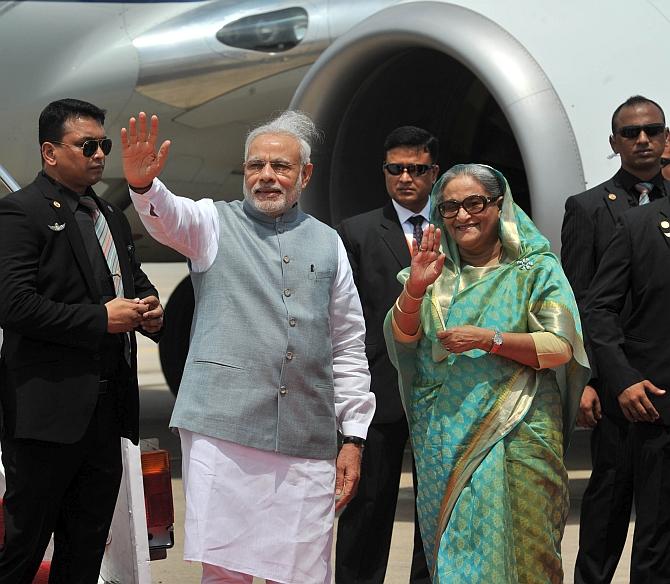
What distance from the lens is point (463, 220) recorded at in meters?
3.33

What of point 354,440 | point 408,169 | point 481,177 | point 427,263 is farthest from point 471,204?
point 408,169

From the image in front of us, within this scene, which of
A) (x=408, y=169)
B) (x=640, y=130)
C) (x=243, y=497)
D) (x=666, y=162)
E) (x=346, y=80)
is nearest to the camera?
(x=243, y=497)

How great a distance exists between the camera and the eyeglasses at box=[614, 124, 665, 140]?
166 inches

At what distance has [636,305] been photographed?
3.75 meters

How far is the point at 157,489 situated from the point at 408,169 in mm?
1421

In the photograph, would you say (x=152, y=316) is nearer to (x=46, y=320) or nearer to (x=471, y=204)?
(x=46, y=320)

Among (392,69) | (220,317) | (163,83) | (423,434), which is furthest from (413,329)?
(163,83)

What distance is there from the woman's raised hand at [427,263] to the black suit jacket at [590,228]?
110cm

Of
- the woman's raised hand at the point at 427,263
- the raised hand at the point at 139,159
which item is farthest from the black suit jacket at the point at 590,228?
the raised hand at the point at 139,159

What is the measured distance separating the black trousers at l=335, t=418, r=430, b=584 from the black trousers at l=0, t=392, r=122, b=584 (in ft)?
3.67

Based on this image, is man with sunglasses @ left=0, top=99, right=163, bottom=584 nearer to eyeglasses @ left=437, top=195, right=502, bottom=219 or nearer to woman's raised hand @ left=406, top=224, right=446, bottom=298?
woman's raised hand @ left=406, top=224, right=446, bottom=298

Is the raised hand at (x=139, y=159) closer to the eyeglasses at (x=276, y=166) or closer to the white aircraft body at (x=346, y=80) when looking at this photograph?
the eyeglasses at (x=276, y=166)

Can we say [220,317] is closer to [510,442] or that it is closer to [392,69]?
[510,442]

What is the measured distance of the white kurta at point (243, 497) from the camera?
10.0 feet
